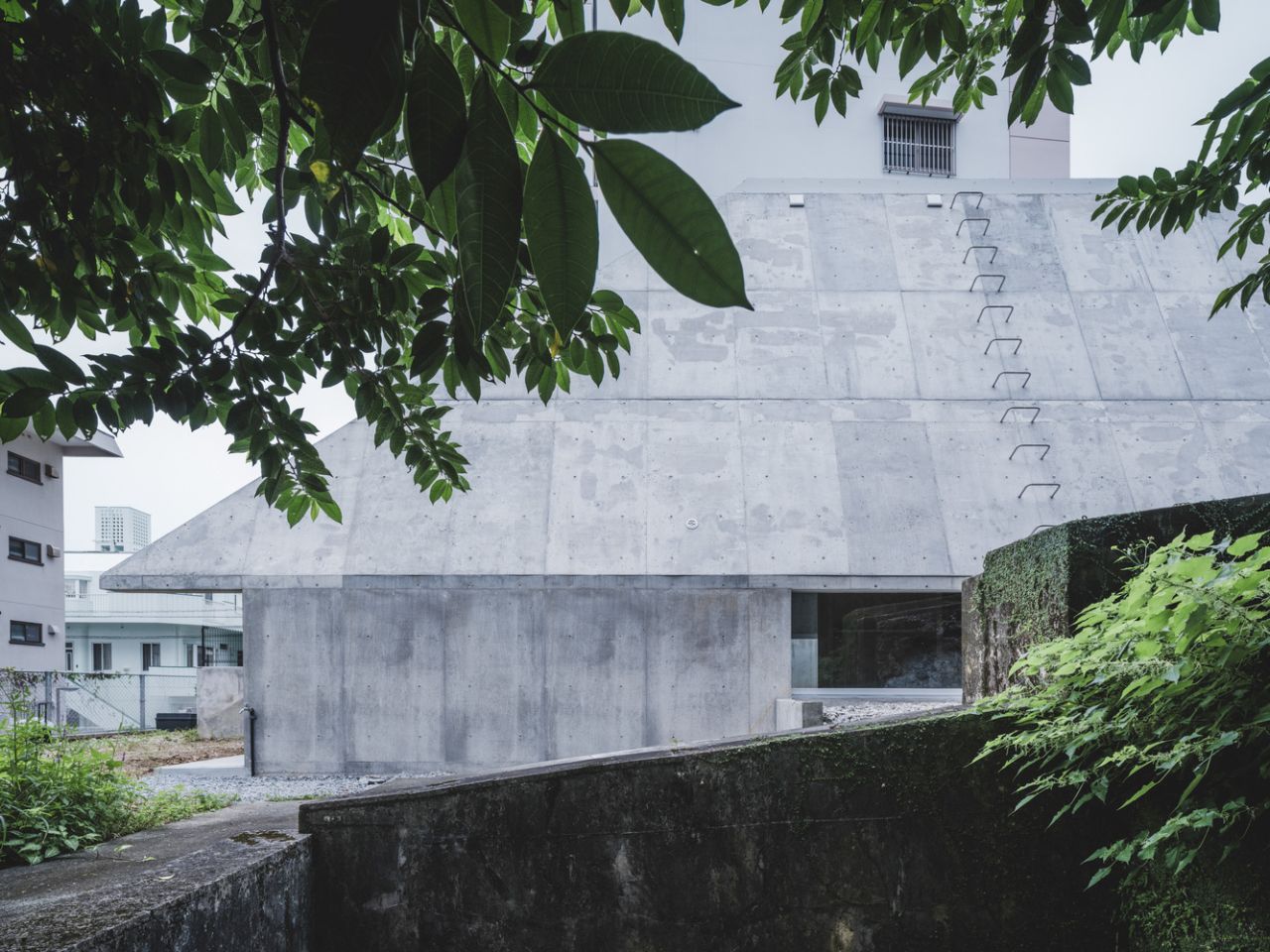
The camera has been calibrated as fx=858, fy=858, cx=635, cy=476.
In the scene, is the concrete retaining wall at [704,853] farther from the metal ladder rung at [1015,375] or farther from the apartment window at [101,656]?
the apartment window at [101,656]

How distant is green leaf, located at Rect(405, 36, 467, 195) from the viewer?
50cm

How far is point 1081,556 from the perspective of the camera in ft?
11.7

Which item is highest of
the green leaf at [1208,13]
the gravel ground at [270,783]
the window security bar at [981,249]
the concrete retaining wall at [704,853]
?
the window security bar at [981,249]

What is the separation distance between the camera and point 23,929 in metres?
2.23

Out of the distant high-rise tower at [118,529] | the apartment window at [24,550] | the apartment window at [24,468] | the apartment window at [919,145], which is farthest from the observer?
the distant high-rise tower at [118,529]

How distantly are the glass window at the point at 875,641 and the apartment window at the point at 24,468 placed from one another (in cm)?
1498

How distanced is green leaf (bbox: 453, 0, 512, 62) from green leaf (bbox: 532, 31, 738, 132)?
61 mm

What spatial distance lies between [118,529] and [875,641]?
121 ft

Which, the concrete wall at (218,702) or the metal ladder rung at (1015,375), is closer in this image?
the metal ladder rung at (1015,375)

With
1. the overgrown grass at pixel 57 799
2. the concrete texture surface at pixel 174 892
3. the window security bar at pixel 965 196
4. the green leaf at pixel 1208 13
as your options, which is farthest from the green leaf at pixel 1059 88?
the window security bar at pixel 965 196

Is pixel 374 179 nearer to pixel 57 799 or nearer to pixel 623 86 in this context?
pixel 623 86

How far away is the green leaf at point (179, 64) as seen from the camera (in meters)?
1.35

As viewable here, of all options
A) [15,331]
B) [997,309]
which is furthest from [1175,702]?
[997,309]

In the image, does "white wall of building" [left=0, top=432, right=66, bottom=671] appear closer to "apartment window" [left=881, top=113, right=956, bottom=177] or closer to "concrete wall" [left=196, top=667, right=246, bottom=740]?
"concrete wall" [left=196, top=667, right=246, bottom=740]
